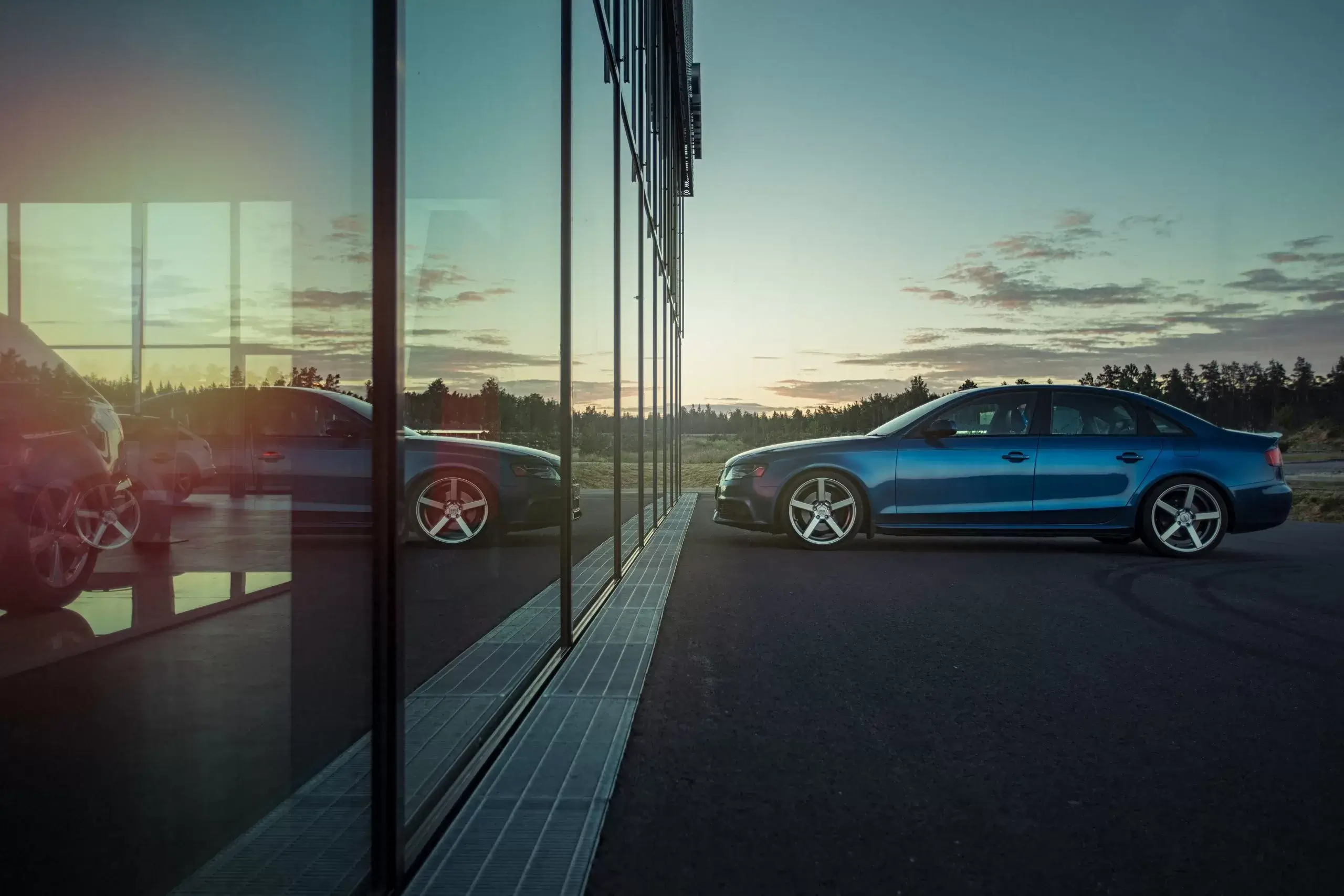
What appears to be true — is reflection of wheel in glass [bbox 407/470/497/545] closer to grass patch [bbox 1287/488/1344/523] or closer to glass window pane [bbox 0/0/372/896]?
glass window pane [bbox 0/0/372/896]

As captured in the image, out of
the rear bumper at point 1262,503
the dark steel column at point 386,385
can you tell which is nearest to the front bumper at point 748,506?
the rear bumper at point 1262,503

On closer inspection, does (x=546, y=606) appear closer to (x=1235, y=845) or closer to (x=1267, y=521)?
(x=1235, y=845)

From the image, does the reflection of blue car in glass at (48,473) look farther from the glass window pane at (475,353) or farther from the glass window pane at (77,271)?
the glass window pane at (475,353)

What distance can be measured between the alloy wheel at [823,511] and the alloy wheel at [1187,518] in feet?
9.63

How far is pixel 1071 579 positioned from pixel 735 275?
10425mm

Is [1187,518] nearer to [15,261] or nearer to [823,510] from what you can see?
[823,510]

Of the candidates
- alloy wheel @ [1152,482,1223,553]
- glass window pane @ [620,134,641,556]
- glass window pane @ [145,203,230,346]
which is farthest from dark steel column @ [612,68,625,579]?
alloy wheel @ [1152,482,1223,553]

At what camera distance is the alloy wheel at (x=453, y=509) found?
428 cm

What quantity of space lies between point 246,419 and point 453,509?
3462 millimetres

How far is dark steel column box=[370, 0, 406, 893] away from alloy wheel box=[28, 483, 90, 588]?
2.73 feet

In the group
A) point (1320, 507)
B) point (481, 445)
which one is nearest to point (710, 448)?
point (1320, 507)

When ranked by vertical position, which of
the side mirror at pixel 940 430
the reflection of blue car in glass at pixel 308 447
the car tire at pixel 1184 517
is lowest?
the car tire at pixel 1184 517

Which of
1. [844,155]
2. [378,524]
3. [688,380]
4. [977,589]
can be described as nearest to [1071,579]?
[977,589]

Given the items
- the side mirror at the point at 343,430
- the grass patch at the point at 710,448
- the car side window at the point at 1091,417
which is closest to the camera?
the side mirror at the point at 343,430
